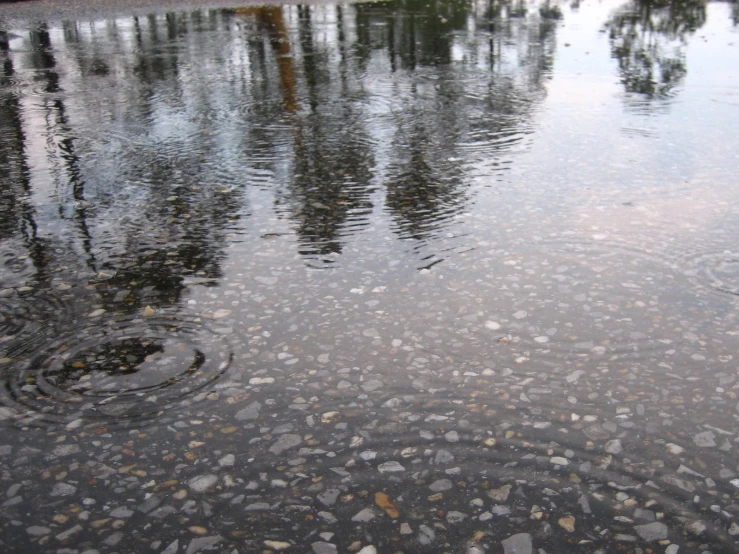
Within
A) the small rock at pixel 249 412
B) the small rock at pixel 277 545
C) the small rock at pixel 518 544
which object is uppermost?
the small rock at pixel 249 412

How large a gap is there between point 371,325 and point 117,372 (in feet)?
7.00

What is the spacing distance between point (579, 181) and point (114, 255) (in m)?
5.96

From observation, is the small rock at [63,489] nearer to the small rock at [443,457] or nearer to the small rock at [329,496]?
the small rock at [329,496]

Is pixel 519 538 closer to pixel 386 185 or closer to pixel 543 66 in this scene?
pixel 386 185

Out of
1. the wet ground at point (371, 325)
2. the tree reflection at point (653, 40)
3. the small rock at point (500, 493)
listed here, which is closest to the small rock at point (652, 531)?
the wet ground at point (371, 325)

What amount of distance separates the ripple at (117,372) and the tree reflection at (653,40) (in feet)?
37.5

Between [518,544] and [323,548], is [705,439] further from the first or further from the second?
[323,548]

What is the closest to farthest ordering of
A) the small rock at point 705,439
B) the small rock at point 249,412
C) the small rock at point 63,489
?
1. the small rock at point 63,489
2. the small rock at point 705,439
3. the small rock at point 249,412

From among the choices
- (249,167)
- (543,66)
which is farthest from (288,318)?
(543,66)

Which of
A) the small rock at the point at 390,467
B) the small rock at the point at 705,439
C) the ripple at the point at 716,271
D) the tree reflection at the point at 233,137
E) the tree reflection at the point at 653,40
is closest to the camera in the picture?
the small rock at the point at 390,467

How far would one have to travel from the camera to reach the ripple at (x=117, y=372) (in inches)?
203

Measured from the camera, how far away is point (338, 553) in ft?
12.9

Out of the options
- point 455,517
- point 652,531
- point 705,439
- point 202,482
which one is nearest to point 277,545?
point 202,482

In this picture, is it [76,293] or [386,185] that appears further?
[386,185]
